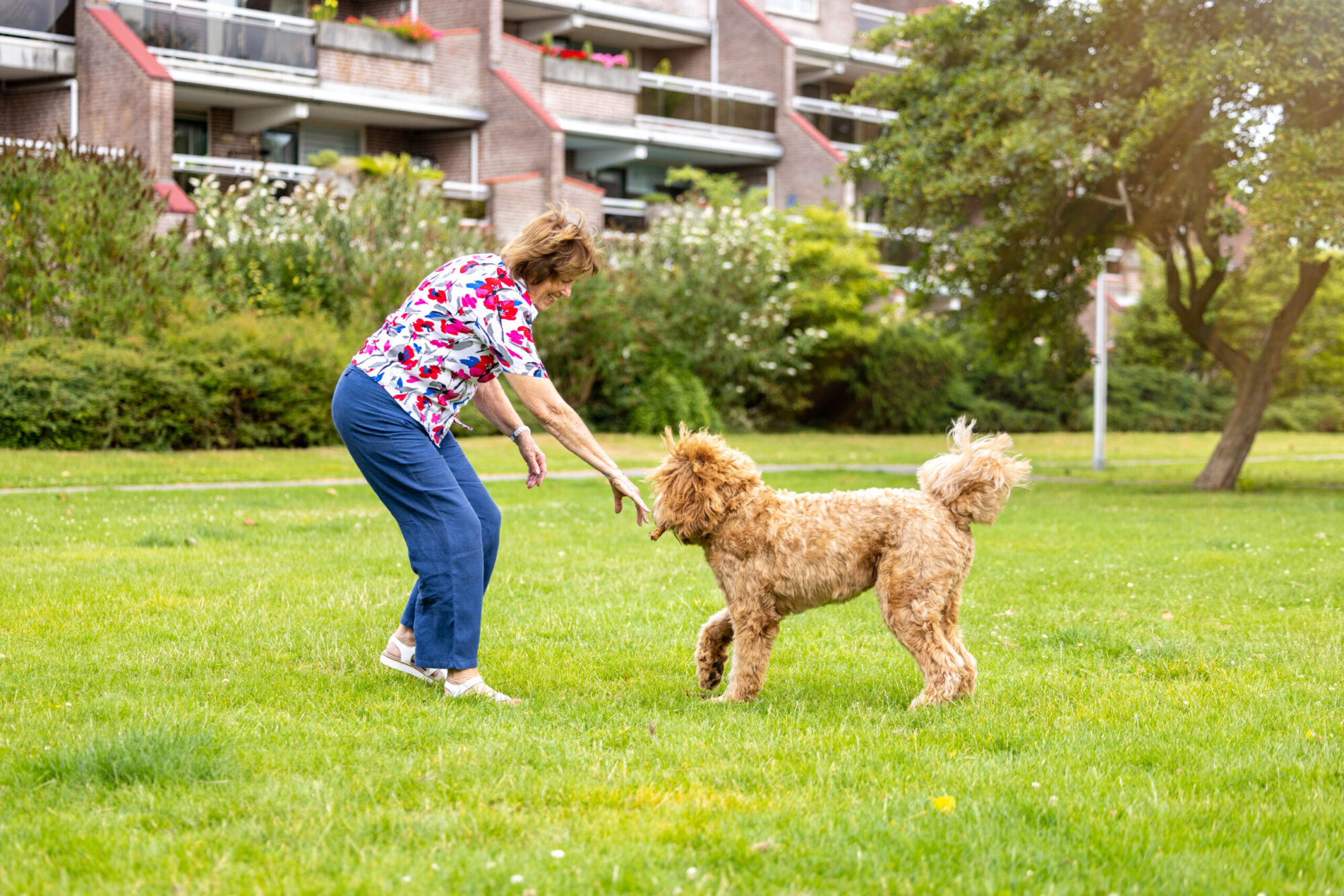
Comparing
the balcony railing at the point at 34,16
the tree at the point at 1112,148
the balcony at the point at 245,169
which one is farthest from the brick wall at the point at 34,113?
the tree at the point at 1112,148

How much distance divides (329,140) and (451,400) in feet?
92.5

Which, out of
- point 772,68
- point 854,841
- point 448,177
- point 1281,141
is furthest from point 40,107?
point 854,841

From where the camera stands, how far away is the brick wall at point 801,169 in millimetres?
35969

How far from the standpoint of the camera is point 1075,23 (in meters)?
16.3

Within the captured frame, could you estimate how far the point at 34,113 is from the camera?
26.9 m

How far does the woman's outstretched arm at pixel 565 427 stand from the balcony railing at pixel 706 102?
102ft

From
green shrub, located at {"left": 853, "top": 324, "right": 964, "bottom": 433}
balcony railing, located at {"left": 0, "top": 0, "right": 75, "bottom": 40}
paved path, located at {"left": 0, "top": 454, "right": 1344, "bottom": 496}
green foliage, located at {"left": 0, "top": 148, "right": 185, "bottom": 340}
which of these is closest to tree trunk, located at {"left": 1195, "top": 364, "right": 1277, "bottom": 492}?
paved path, located at {"left": 0, "top": 454, "right": 1344, "bottom": 496}

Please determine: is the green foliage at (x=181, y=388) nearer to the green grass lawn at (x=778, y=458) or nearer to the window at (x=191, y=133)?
the green grass lawn at (x=778, y=458)

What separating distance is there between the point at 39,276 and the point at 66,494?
7061 mm

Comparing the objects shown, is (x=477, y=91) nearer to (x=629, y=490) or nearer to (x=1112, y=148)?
(x=1112, y=148)

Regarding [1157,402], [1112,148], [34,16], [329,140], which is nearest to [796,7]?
[329,140]

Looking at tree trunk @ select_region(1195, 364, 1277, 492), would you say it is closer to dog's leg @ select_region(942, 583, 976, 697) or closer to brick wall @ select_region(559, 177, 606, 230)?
dog's leg @ select_region(942, 583, 976, 697)

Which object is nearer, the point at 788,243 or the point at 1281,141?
the point at 1281,141

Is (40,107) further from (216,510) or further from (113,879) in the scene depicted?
(113,879)
